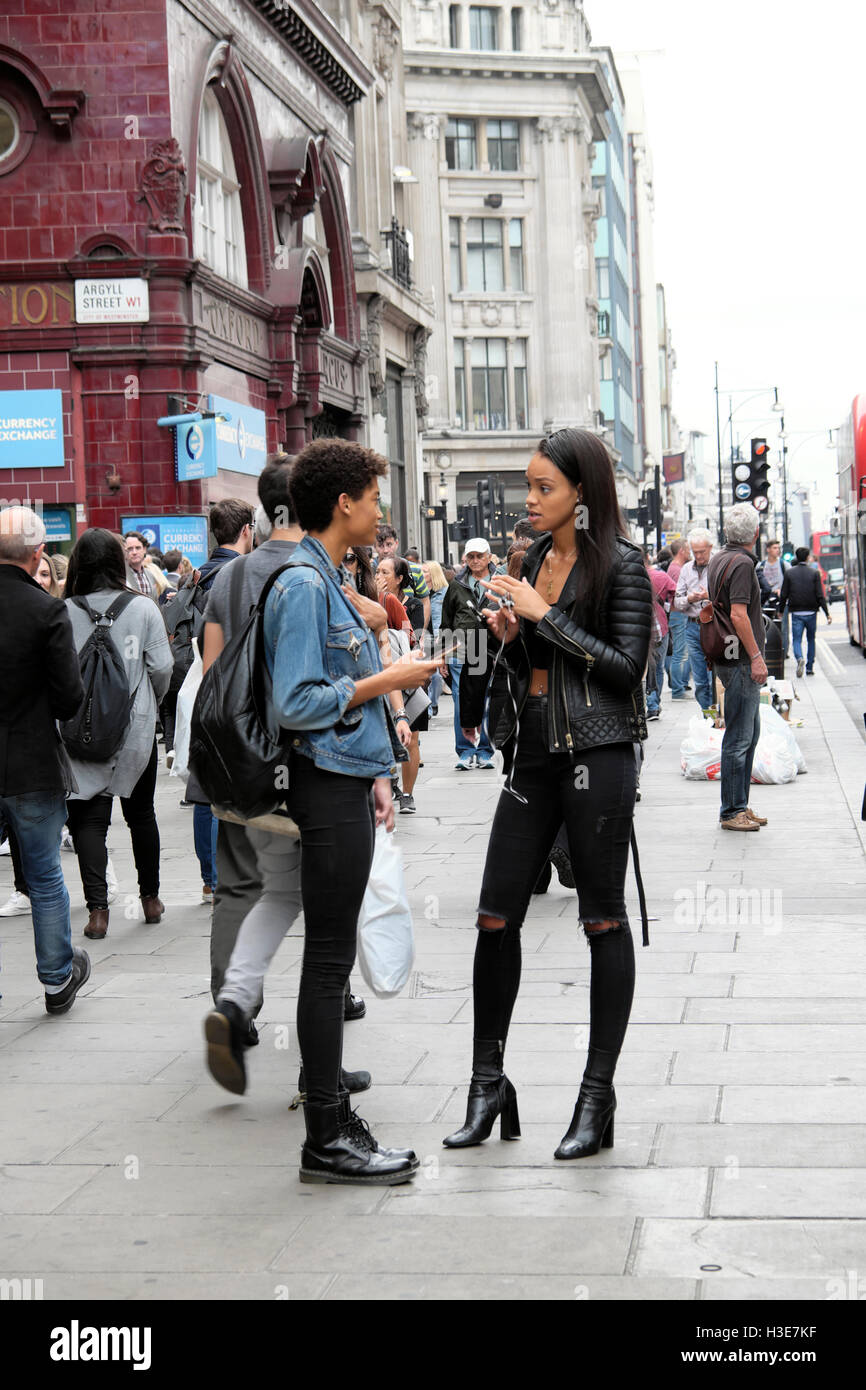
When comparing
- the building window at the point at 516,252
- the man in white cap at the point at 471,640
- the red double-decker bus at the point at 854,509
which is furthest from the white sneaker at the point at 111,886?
the building window at the point at 516,252

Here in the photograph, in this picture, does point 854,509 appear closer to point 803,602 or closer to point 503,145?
point 803,602

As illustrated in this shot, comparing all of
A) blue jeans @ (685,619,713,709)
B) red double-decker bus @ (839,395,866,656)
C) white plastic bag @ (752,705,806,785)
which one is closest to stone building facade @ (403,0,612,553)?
red double-decker bus @ (839,395,866,656)

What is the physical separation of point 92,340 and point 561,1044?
55.1ft

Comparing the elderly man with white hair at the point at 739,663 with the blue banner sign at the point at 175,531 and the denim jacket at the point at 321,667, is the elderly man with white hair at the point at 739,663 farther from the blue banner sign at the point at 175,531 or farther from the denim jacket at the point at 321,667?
the blue banner sign at the point at 175,531

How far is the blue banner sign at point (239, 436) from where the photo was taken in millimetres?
23484

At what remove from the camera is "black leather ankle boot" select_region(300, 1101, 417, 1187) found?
471 cm

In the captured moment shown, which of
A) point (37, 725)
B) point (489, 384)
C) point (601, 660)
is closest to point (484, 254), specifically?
point (489, 384)

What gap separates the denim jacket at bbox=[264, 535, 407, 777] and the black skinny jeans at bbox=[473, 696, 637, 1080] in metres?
0.41

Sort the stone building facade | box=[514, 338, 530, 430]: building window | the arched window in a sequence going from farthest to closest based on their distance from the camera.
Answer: box=[514, 338, 530, 430]: building window → the stone building facade → the arched window

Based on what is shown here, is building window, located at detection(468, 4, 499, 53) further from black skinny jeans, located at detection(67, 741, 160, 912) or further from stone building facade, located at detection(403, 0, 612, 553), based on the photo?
black skinny jeans, located at detection(67, 741, 160, 912)

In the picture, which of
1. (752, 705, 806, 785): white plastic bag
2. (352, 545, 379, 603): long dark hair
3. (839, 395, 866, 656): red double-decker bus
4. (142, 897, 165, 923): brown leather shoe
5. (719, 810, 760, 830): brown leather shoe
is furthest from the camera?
(839, 395, 866, 656): red double-decker bus

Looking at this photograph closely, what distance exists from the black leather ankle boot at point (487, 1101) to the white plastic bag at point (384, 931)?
304mm
